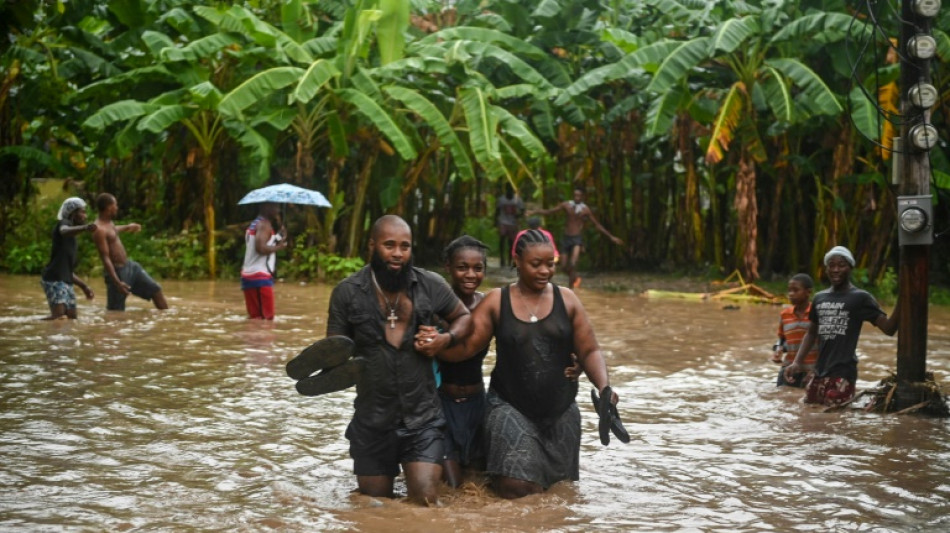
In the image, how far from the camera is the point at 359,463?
5824 mm

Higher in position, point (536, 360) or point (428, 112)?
point (428, 112)

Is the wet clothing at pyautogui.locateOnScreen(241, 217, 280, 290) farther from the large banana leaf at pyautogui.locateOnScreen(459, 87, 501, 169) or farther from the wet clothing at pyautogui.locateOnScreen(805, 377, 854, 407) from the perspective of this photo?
the wet clothing at pyautogui.locateOnScreen(805, 377, 854, 407)

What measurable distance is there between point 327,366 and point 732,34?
13019 millimetres

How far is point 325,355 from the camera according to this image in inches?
218

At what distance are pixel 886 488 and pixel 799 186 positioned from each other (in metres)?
14.8

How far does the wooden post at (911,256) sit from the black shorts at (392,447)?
4.28 metres

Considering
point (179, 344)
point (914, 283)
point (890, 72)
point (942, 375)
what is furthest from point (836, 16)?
point (179, 344)

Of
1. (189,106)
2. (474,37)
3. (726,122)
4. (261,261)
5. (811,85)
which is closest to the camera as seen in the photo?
(261,261)

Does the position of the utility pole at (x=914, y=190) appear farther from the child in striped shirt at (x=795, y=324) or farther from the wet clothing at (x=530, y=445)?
the wet clothing at (x=530, y=445)

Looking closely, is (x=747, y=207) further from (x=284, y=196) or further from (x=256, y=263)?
(x=256, y=263)

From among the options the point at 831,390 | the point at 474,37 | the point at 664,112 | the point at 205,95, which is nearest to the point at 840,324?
the point at 831,390

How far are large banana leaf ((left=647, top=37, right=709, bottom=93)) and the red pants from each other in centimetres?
681

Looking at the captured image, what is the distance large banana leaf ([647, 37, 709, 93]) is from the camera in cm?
1728

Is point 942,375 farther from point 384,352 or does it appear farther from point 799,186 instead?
point 799,186
